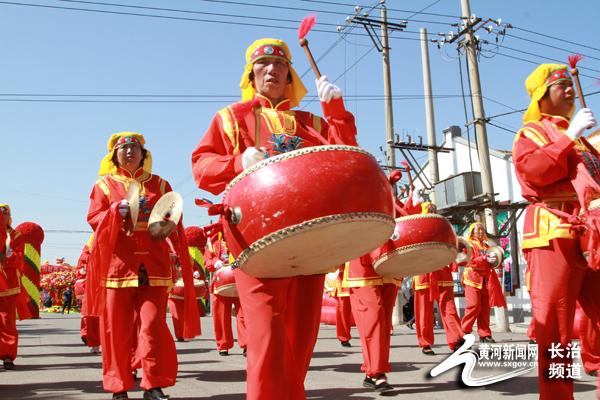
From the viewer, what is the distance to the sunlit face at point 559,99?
4.32 metres

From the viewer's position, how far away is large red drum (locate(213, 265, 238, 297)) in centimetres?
917

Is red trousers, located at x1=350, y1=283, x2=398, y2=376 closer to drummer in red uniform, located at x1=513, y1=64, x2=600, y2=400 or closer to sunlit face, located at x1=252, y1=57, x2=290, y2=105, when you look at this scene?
drummer in red uniform, located at x1=513, y1=64, x2=600, y2=400

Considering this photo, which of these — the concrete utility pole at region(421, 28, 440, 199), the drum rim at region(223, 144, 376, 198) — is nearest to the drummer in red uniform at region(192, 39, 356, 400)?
the drum rim at region(223, 144, 376, 198)

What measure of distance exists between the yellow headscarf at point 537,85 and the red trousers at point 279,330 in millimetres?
2000

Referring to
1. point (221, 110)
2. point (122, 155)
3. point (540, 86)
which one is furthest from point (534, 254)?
point (122, 155)

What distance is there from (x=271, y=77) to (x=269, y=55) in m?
0.12

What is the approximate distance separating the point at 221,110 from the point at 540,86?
213 cm

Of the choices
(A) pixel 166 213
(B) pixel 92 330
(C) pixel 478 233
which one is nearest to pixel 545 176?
(A) pixel 166 213

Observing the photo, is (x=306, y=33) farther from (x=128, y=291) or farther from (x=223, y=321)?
(x=223, y=321)

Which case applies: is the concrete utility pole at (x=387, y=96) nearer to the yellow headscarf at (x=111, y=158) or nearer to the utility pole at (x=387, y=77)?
the utility pole at (x=387, y=77)

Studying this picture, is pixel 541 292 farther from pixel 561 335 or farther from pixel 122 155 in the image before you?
pixel 122 155

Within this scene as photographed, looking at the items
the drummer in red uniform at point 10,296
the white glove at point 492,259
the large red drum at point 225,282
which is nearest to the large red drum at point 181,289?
the large red drum at point 225,282

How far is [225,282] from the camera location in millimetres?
9234

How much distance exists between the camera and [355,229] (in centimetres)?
283
